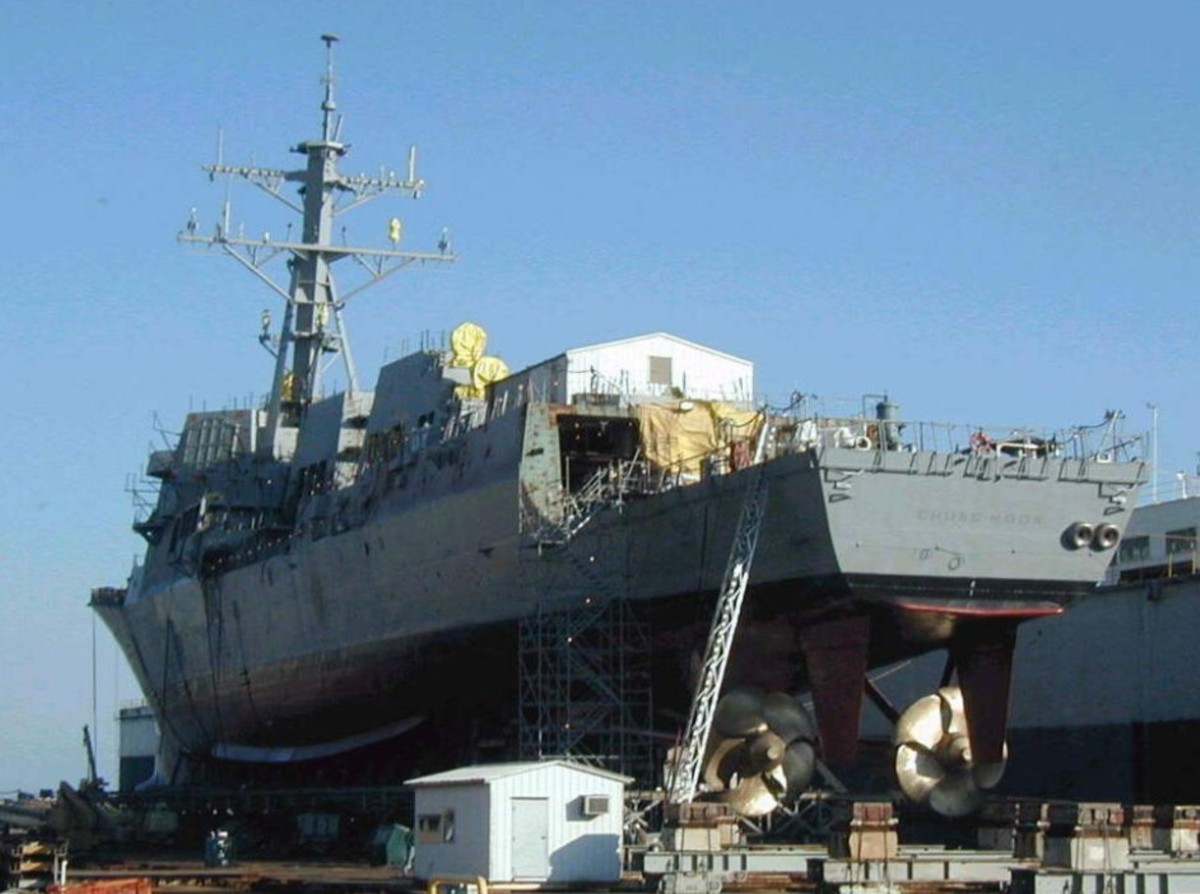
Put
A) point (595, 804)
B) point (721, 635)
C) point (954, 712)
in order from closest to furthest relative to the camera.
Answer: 1. point (595, 804)
2. point (721, 635)
3. point (954, 712)

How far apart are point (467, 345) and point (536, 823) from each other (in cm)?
1540

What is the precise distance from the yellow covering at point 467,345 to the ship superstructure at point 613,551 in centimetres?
4

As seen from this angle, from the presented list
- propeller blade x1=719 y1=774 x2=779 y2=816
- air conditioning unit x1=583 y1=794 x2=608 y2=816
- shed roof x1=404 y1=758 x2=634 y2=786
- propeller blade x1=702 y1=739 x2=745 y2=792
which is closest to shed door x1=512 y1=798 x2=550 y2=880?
shed roof x1=404 y1=758 x2=634 y2=786

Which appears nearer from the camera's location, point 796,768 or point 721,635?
point 721,635

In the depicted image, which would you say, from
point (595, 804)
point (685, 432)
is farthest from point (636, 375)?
point (595, 804)

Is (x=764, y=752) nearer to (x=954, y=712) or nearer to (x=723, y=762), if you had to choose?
(x=723, y=762)

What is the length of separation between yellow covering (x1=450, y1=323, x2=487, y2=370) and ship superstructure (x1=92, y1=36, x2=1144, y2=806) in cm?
4

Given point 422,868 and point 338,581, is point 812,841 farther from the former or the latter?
point 338,581

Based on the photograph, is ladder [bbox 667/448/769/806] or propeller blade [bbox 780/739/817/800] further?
propeller blade [bbox 780/739/817/800]

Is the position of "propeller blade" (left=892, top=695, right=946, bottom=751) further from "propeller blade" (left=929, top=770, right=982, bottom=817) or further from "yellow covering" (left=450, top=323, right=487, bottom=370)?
"yellow covering" (left=450, top=323, right=487, bottom=370)

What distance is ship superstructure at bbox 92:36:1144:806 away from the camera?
33.5 metres

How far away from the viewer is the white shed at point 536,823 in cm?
2902

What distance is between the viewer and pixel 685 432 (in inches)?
1508

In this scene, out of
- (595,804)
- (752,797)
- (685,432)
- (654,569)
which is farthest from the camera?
(685,432)
